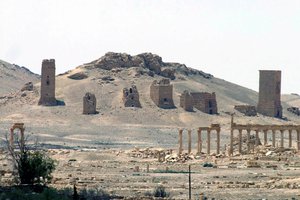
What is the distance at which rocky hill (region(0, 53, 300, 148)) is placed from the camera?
114m

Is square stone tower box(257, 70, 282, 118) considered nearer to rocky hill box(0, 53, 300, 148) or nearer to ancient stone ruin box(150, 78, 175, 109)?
rocky hill box(0, 53, 300, 148)

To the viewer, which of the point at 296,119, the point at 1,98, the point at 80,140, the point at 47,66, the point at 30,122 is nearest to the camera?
the point at 80,140

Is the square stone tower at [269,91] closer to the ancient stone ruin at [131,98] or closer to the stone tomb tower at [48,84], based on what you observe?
the ancient stone ruin at [131,98]

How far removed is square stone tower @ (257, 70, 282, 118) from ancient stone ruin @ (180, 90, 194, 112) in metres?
12.4

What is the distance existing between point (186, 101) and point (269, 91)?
46.6 ft

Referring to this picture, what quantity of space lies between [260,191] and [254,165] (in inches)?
820

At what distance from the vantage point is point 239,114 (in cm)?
13238

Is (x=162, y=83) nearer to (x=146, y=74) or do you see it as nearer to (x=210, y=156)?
(x=146, y=74)

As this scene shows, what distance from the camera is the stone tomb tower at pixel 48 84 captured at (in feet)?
419

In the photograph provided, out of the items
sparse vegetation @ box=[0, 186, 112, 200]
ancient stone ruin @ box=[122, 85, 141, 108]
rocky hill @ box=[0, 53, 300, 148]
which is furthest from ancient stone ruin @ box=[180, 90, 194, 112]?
sparse vegetation @ box=[0, 186, 112, 200]

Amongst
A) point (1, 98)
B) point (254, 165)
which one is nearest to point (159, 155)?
point (254, 165)

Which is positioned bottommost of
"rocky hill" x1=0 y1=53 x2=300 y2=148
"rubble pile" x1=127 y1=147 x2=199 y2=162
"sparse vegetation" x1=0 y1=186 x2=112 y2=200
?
"sparse vegetation" x1=0 y1=186 x2=112 y2=200

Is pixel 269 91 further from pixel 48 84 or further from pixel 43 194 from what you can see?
pixel 43 194

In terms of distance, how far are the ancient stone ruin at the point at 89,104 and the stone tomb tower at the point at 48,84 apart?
5436 mm
